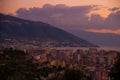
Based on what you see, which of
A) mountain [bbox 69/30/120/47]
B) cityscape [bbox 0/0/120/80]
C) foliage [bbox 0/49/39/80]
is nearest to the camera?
foliage [bbox 0/49/39/80]

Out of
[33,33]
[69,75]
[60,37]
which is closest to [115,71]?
[69,75]

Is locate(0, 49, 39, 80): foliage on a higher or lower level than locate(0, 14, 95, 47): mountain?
lower

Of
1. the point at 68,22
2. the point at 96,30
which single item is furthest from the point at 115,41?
the point at 68,22

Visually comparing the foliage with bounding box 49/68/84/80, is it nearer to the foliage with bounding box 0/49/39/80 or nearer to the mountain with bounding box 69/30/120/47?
the foliage with bounding box 0/49/39/80

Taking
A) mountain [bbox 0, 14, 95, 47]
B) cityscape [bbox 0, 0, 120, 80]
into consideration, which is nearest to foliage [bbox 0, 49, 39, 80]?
cityscape [bbox 0, 0, 120, 80]

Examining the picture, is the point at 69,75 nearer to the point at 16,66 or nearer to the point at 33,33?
the point at 16,66

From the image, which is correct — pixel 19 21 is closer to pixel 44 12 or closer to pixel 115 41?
pixel 44 12

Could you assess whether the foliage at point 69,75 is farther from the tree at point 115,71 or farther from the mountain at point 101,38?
the mountain at point 101,38

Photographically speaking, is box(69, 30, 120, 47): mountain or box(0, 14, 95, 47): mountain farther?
box(69, 30, 120, 47): mountain
